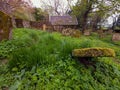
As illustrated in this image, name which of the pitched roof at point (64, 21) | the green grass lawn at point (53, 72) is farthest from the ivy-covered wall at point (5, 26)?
the pitched roof at point (64, 21)

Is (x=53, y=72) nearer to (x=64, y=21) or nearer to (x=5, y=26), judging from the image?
(x=5, y=26)

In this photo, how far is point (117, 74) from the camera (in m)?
4.82

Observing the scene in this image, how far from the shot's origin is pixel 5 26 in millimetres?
6352

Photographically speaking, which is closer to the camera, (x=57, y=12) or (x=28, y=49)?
(x=28, y=49)

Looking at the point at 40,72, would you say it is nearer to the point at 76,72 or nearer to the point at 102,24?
the point at 76,72

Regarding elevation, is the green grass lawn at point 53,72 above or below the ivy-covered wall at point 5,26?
below

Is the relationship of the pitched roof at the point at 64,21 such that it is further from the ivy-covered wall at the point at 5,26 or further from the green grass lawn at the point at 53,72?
the green grass lawn at the point at 53,72

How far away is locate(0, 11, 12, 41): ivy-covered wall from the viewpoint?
625 centimetres

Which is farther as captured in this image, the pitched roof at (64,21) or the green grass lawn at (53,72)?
the pitched roof at (64,21)

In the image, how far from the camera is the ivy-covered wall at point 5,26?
20.5 feet

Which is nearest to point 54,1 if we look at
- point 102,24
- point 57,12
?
point 57,12

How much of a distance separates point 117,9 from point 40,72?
21.6 metres

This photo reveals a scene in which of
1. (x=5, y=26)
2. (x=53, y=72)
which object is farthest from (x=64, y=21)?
(x=53, y=72)

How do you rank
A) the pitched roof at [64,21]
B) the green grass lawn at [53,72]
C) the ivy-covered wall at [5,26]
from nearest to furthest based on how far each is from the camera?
the green grass lawn at [53,72] → the ivy-covered wall at [5,26] → the pitched roof at [64,21]
